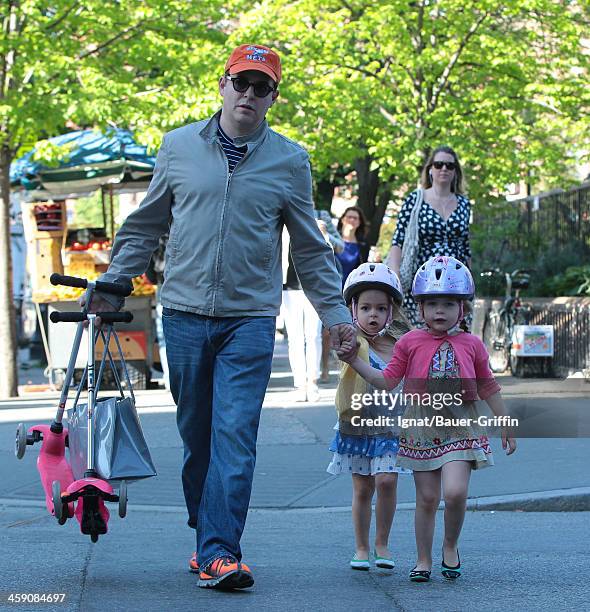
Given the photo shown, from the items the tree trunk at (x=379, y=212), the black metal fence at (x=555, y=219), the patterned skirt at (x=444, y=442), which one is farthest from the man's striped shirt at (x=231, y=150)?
the tree trunk at (x=379, y=212)

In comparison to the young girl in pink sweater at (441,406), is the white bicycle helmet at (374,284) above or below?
above

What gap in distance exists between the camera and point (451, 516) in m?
5.81

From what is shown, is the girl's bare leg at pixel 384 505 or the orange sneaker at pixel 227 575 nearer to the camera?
the orange sneaker at pixel 227 575

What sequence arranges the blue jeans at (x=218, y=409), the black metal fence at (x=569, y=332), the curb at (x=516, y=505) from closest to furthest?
1. the blue jeans at (x=218, y=409)
2. the curb at (x=516, y=505)
3. the black metal fence at (x=569, y=332)

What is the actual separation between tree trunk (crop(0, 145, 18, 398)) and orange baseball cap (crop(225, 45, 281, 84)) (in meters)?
9.95

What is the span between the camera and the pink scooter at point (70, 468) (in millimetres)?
5582

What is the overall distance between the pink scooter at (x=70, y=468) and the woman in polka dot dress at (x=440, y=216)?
11.3ft

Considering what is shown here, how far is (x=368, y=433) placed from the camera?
19.9 ft

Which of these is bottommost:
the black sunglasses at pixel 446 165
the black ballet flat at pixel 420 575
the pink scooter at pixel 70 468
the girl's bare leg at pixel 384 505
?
the black ballet flat at pixel 420 575

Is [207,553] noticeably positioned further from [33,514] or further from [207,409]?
[33,514]

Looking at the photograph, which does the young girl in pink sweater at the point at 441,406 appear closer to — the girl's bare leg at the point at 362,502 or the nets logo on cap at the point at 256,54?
the girl's bare leg at the point at 362,502

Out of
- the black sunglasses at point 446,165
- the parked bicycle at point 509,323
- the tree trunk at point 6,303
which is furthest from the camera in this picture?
the parked bicycle at point 509,323

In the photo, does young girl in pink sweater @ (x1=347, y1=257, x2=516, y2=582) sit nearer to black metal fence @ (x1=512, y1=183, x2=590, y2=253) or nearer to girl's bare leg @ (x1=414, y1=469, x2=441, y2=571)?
girl's bare leg @ (x1=414, y1=469, x2=441, y2=571)

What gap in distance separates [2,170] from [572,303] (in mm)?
6563
